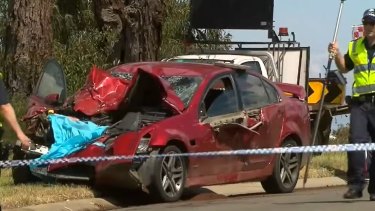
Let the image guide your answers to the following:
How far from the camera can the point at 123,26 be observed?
17844 mm

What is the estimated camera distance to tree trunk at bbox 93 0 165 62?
17406 mm

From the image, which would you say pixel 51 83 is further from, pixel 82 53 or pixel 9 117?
pixel 82 53

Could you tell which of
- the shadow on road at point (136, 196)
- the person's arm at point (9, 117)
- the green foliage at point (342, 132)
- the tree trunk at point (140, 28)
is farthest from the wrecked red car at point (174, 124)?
the green foliage at point (342, 132)

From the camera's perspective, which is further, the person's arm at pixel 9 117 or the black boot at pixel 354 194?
the black boot at pixel 354 194

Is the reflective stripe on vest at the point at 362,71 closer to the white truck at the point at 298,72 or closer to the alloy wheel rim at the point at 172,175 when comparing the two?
the alloy wheel rim at the point at 172,175

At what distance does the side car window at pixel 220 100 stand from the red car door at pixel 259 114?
0.15 m

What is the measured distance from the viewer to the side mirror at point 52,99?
1230 cm

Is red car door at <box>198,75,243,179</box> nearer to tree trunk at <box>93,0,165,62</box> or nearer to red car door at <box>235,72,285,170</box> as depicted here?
red car door at <box>235,72,285,170</box>

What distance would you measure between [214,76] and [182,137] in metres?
1.18

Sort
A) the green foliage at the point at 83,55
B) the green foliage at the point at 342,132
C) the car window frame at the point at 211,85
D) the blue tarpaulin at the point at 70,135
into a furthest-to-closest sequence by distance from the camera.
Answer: the green foliage at the point at 342,132 → the green foliage at the point at 83,55 → the car window frame at the point at 211,85 → the blue tarpaulin at the point at 70,135

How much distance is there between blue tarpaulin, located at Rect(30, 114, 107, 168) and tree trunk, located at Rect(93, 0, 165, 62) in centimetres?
605

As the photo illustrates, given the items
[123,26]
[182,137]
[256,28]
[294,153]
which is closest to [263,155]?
[294,153]

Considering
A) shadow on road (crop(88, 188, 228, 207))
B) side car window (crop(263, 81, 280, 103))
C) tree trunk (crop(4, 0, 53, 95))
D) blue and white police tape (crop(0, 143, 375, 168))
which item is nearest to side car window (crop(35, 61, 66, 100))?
shadow on road (crop(88, 188, 228, 207))

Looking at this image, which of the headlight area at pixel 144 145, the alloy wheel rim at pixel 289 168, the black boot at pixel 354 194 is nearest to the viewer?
the black boot at pixel 354 194
